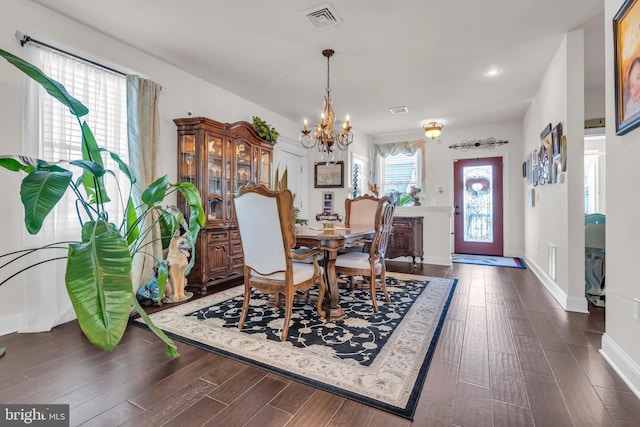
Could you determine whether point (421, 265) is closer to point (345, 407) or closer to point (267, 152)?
point (267, 152)

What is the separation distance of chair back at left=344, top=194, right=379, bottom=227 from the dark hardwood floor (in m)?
1.79

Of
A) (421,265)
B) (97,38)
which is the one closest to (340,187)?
(421,265)

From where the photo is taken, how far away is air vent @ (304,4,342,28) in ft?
8.09

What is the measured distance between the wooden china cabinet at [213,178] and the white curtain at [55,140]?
82 cm

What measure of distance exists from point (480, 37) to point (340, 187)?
Answer: 3506 millimetres

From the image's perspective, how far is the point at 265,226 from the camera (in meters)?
2.10

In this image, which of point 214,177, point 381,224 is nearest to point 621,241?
point 381,224

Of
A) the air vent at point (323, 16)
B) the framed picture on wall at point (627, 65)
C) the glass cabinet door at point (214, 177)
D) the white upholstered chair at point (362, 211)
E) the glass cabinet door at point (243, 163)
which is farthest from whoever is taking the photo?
the glass cabinet door at point (243, 163)

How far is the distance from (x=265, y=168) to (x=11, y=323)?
312cm

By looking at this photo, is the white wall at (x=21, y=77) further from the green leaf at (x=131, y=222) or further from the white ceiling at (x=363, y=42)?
the green leaf at (x=131, y=222)

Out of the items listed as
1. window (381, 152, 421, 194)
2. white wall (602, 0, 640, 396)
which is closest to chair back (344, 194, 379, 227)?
white wall (602, 0, 640, 396)

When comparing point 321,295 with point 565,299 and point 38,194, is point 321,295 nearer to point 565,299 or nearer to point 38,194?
point 38,194

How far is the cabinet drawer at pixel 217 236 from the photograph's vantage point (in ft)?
11.4

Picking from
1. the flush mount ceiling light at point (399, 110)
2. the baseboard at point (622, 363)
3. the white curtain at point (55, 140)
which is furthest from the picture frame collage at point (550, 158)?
the white curtain at point (55, 140)
